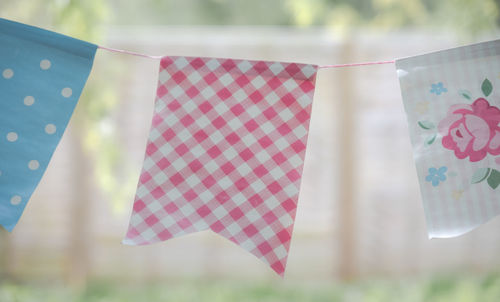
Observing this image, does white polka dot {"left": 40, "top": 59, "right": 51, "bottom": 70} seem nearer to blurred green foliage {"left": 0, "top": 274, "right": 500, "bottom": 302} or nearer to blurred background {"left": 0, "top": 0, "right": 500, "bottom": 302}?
blurred background {"left": 0, "top": 0, "right": 500, "bottom": 302}

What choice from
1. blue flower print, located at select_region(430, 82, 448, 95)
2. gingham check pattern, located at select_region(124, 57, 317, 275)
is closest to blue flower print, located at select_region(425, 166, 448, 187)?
blue flower print, located at select_region(430, 82, 448, 95)

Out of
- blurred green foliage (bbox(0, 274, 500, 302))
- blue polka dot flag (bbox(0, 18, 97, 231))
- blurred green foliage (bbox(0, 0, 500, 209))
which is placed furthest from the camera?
blurred green foliage (bbox(0, 274, 500, 302))

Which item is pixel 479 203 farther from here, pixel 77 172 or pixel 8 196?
pixel 77 172

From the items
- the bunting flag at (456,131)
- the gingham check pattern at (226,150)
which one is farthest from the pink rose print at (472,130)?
the gingham check pattern at (226,150)

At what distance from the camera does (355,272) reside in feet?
9.13

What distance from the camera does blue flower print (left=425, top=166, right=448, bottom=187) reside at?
117 centimetres

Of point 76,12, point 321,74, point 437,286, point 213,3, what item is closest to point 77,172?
point 76,12

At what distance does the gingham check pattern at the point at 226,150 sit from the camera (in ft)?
3.81

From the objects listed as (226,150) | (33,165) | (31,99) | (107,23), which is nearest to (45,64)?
(31,99)

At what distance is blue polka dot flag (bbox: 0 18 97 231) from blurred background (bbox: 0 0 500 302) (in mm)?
1504

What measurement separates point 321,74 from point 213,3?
2.19 metres

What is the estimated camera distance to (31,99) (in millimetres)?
1147

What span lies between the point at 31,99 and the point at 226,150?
0.44 metres

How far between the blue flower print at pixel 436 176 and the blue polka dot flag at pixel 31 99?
79 cm
